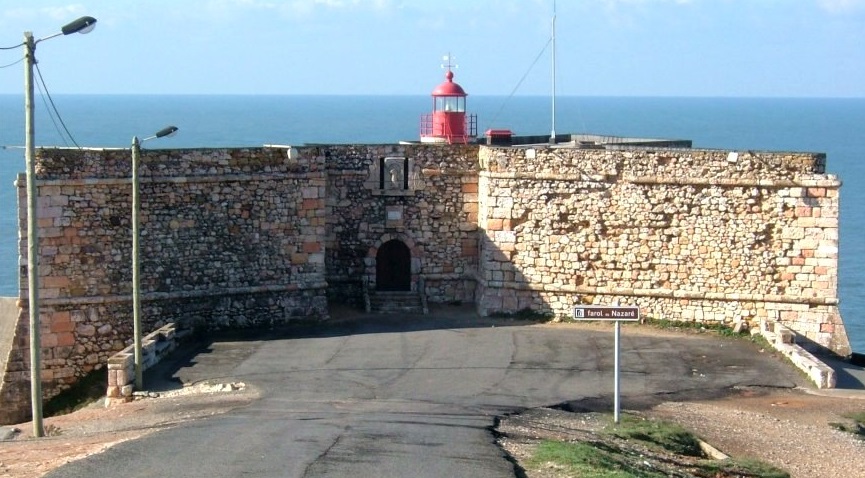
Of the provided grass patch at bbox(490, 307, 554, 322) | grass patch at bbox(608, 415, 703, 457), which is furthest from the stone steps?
grass patch at bbox(608, 415, 703, 457)

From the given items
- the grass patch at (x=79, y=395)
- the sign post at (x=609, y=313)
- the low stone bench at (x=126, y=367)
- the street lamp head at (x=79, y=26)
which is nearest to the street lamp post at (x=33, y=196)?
the street lamp head at (x=79, y=26)

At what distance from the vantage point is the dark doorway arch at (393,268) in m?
26.7

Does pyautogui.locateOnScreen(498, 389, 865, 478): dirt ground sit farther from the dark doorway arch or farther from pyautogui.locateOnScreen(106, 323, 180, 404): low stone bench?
the dark doorway arch

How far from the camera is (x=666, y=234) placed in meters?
24.7

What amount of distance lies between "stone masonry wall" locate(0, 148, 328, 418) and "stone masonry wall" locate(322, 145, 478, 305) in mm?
1196

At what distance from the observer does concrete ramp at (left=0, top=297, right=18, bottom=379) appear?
79.2ft

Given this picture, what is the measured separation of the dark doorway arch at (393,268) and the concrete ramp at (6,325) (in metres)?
7.30

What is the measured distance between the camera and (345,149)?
85.7 ft

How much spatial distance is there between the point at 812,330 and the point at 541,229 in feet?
18.1

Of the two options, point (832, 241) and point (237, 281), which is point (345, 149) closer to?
point (237, 281)

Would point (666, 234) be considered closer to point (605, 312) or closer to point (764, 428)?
point (764, 428)

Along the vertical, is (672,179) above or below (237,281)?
above

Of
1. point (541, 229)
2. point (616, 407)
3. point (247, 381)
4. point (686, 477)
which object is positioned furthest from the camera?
point (541, 229)

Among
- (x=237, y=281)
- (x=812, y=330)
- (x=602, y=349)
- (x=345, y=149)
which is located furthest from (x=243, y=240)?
(x=812, y=330)
